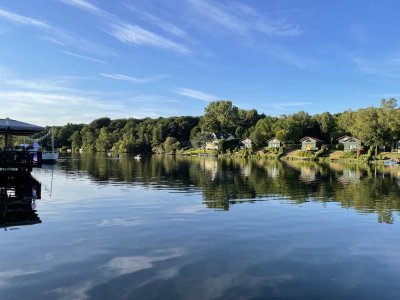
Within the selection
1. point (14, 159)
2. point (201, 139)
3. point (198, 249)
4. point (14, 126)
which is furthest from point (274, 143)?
point (198, 249)

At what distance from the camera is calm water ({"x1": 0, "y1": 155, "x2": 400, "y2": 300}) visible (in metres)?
10.4

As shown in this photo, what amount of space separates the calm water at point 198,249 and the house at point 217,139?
14506 cm

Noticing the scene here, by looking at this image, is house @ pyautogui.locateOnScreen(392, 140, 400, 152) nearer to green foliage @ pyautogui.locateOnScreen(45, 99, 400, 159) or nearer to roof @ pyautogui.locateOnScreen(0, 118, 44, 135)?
green foliage @ pyautogui.locateOnScreen(45, 99, 400, 159)

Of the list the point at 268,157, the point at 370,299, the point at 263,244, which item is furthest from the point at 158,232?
the point at 268,157

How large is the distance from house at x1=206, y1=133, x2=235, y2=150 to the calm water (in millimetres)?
145063

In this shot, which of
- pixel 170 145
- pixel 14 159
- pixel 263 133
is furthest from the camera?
pixel 170 145

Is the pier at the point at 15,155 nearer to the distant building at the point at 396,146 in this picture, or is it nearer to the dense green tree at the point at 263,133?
the distant building at the point at 396,146

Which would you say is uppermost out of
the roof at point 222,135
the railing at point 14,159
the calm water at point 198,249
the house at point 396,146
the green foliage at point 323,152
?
the roof at point 222,135

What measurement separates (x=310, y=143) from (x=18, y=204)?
12377cm

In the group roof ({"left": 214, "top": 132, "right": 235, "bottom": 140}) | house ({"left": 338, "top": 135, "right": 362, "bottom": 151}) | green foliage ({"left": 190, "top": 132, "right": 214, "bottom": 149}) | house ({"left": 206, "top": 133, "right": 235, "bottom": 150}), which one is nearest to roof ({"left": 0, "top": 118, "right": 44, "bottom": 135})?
house ({"left": 338, "top": 135, "right": 362, "bottom": 151})

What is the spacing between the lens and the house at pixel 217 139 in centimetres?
17238

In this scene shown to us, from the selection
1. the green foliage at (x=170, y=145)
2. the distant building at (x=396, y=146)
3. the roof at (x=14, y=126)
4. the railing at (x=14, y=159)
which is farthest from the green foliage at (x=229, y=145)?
the railing at (x=14, y=159)

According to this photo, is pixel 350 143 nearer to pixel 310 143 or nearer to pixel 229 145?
pixel 310 143

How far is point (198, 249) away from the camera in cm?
1438
